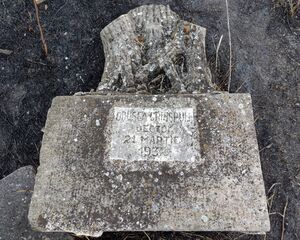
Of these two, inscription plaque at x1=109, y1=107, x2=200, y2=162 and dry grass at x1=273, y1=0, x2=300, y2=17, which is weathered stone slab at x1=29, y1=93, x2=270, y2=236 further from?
dry grass at x1=273, y1=0, x2=300, y2=17

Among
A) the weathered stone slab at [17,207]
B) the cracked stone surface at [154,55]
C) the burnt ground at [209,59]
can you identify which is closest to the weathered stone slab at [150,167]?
the cracked stone surface at [154,55]

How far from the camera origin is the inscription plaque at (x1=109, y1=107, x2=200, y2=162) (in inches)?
82.4

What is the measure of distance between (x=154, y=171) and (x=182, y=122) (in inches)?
13.4

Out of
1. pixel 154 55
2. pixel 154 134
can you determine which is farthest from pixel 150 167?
pixel 154 55

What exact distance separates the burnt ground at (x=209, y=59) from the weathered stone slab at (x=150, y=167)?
93cm

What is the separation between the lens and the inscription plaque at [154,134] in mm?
2094

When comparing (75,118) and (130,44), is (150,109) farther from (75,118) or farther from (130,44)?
(130,44)

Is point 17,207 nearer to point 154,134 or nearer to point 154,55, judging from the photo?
point 154,134

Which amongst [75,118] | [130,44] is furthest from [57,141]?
[130,44]

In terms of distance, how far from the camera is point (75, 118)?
2.24 m

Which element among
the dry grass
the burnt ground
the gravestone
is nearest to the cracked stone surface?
the gravestone

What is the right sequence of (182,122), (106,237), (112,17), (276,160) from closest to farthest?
(182,122) < (106,237) < (276,160) < (112,17)

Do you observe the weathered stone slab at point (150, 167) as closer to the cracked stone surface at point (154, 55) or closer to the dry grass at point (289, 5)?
the cracked stone surface at point (154, 55)

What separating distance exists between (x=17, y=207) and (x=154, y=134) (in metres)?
1.25
